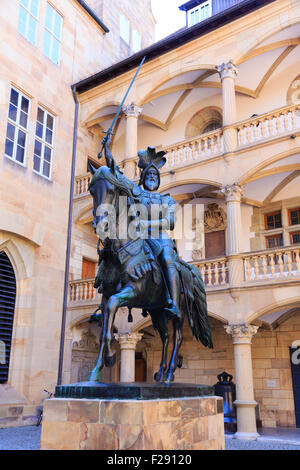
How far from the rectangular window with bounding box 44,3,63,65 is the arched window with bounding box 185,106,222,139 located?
532cm

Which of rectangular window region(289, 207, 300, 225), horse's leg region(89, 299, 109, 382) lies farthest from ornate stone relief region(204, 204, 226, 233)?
horse's leg region(89, 299, 109, 382)

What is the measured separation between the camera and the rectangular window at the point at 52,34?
50.3ft

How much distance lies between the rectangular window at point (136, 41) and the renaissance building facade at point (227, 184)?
15.0 feet

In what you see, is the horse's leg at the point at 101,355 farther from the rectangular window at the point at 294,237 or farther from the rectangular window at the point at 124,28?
the rectangular window at the point at 124,28

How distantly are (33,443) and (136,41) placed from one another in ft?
63.1

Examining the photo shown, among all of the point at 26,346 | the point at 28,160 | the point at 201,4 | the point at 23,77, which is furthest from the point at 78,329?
the point at 201,4

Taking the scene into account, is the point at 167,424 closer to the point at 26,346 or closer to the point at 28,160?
the point at 26,346

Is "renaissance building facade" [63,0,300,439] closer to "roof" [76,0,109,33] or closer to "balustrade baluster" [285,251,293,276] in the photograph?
"balustrade baluster" [285,251,293,276]

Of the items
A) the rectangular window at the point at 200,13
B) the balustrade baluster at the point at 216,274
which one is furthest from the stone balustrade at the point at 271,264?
the rectangular window at the point at 200,13

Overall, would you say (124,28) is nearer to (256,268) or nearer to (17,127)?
(17,127)

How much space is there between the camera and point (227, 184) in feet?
39.2

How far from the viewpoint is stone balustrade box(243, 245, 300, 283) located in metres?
10.3

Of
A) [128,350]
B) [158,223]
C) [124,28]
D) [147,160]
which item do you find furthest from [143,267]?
[124,28]

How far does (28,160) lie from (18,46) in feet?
12.0
